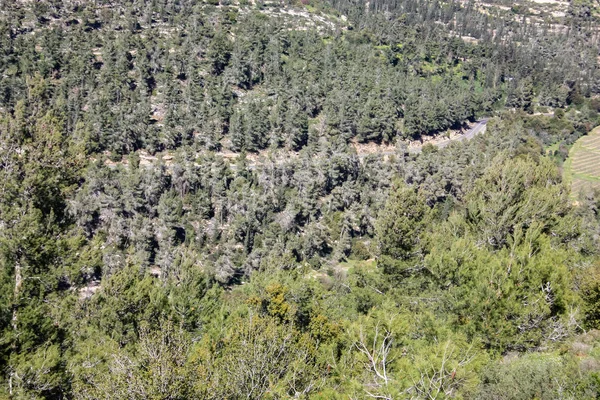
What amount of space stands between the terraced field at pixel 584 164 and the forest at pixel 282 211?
4.86m

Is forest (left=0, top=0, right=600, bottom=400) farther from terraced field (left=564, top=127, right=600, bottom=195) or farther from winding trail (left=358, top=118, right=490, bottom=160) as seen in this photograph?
terraced field (left=564, top=127, right=600, bottom=195)

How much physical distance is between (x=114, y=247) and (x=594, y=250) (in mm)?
62036

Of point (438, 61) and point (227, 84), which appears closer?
point (227, 84)

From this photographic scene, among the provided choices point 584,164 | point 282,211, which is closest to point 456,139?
point 584,164

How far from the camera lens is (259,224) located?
78.8 m

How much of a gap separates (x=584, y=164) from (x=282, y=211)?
84.5m

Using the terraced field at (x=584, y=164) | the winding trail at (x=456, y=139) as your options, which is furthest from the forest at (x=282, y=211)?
the terraced field at (x=584, y=164)

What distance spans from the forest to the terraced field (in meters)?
4.86

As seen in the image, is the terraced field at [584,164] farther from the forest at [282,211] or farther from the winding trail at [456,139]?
the winding trail at [456,139]

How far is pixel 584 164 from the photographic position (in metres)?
118

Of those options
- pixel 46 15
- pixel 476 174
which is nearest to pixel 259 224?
pixel 476 174

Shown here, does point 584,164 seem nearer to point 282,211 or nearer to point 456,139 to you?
point 456,139

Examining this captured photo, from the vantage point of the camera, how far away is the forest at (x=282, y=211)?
21062mm

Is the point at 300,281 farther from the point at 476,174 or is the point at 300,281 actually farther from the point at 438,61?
the point at 438,61
